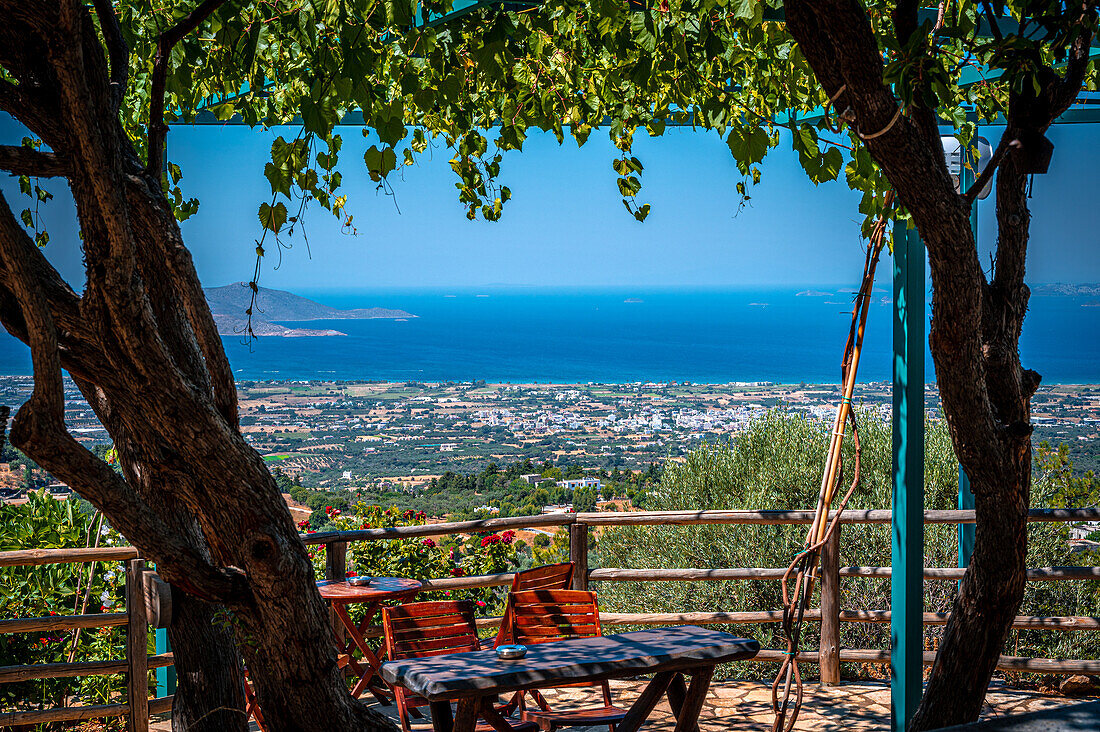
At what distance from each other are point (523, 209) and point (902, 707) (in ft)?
119

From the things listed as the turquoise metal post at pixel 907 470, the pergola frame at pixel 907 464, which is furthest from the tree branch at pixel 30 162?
the turquoise metal post at pixel 907 470

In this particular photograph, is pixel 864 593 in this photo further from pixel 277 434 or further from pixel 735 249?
pixel 735 249

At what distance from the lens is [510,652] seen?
307 cm

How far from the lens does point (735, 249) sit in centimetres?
3712

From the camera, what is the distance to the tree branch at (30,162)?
2289 millimetres

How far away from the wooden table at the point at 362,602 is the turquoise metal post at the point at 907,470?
218cm

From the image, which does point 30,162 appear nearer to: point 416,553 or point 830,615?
point 416,553

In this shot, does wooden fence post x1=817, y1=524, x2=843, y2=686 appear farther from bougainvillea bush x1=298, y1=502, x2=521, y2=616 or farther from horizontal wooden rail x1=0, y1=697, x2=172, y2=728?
horizontal wooden rail x1=0, y1=697, x2=172, y2=728

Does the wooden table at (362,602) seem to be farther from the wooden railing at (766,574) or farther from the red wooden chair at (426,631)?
the red wooden chair at (426,631)

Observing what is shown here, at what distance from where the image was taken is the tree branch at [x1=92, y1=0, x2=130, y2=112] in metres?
2.43

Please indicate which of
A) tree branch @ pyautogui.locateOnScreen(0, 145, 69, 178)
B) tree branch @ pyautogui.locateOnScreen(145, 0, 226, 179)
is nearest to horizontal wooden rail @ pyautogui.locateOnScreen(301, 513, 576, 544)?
tree branch @ pyautogui.locateOnScreen(145, 0, 226, 179)

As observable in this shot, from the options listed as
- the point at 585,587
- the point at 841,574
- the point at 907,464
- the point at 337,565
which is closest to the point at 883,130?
the point at 907,464

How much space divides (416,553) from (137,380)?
361cm

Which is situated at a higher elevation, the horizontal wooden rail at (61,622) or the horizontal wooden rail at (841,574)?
the horizontal wooden rail at (841,574)
